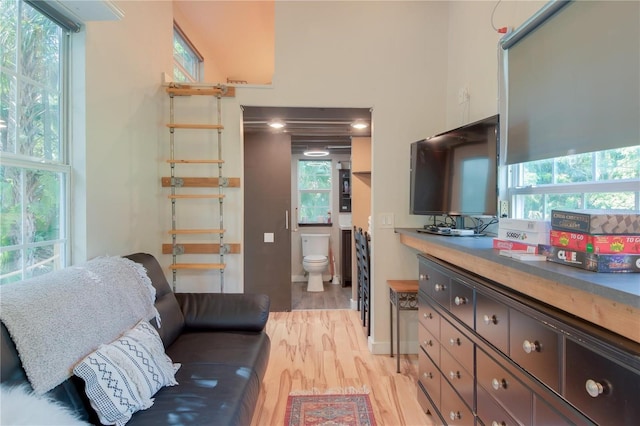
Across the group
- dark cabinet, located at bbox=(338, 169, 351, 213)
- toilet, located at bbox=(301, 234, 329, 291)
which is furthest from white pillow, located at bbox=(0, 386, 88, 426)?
dark cabinet, located at bbox=(338, 169, 351, 213)

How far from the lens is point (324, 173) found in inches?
220

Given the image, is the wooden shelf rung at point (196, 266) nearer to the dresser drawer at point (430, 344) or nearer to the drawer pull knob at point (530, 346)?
the dresser drawer at point (430, 344)

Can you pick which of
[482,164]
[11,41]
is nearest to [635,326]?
[482,164]

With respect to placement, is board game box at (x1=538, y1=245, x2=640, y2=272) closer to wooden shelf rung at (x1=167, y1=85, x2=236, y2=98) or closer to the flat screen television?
the flat screen television

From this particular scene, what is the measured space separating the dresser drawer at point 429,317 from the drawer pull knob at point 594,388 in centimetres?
97

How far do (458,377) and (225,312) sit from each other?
5.03ft

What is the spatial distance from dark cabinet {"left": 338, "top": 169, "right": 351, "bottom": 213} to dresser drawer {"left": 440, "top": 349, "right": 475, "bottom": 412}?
3.88 metres

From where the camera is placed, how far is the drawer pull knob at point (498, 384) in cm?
120

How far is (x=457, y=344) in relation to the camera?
5.13ft

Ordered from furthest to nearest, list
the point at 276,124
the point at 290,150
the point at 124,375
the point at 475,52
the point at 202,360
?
the point at 290,150
the point at 276,124
the point at 475,52
the point at 202,360
the point at 124,375

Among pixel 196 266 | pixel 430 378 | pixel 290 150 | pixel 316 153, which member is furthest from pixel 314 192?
pixel 430 378

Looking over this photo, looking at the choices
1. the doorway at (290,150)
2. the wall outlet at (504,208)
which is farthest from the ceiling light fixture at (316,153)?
the wall outlet at (504,208)

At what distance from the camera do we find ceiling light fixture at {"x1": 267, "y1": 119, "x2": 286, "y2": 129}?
3154mm

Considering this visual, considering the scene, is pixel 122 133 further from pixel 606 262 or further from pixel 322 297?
pixel 322 297
